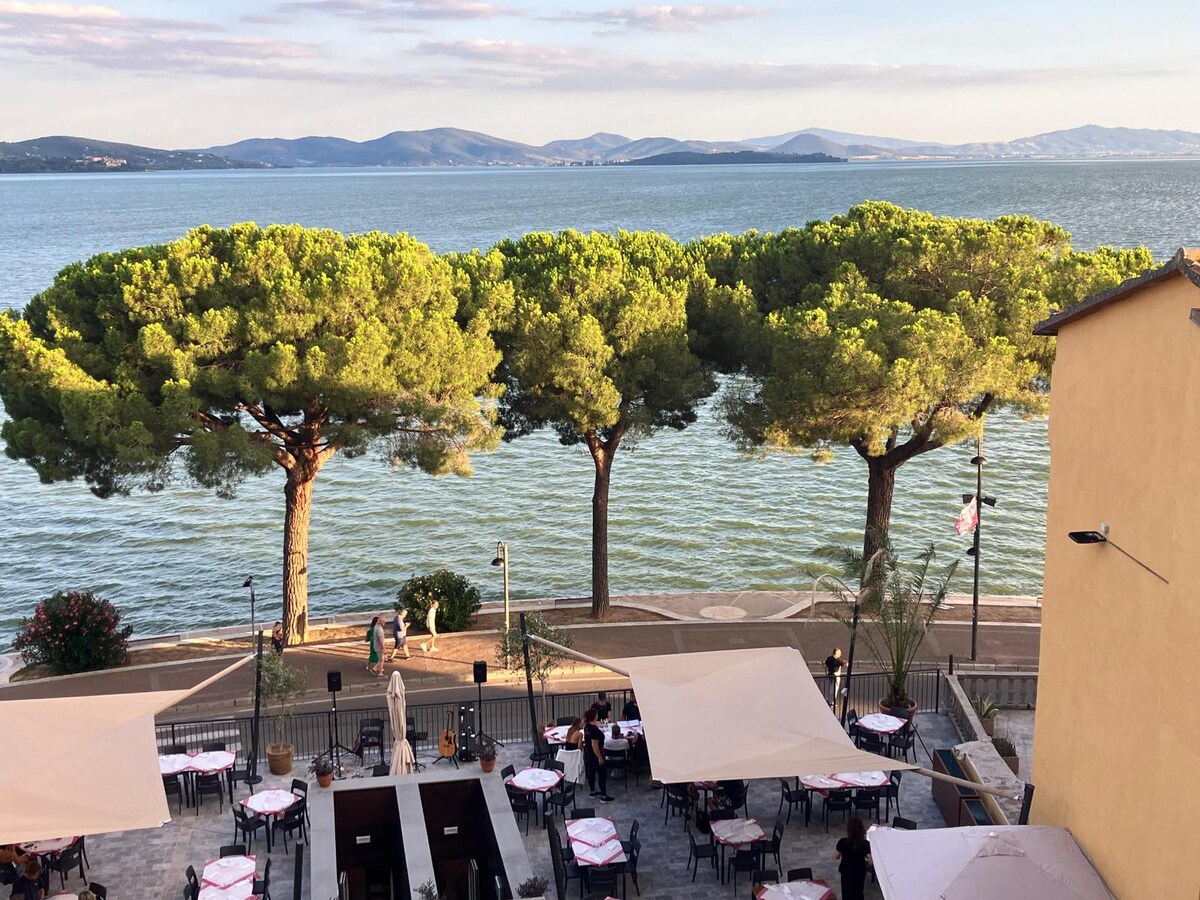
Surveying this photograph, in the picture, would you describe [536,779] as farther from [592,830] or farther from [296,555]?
[296,555]

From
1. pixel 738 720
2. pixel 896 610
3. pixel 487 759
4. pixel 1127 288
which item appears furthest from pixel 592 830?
pixel 1127 288

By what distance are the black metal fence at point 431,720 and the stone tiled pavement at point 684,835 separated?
1623 mm

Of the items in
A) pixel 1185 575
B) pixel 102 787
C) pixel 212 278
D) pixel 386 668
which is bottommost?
pixel 386 668

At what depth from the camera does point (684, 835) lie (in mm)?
17656

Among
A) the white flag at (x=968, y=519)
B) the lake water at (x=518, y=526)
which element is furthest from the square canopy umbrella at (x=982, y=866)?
the lake water at (x=518, y=526)

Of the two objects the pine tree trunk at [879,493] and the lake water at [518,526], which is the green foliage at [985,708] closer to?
the pine tree trunk at [879,493]

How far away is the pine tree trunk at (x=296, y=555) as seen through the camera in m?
28.1

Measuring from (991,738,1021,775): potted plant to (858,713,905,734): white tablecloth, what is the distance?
4.95 feet

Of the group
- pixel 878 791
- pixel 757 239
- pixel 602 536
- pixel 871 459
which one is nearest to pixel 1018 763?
pixel 878 791

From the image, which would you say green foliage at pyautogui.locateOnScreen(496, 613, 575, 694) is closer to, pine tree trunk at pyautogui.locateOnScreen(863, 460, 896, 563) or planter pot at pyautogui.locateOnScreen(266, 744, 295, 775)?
planter pot at pyautogui.locateOnScreen(266, 744, 295, 775)

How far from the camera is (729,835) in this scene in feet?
53.2

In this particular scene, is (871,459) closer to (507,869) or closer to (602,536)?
(602,536)

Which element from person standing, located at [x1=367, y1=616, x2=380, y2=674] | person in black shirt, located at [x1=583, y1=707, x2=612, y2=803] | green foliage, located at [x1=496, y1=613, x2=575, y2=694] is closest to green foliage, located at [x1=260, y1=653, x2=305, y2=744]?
person standing, located at [x1=367, y1=616, x2=380, y2=674]

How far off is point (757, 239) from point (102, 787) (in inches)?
953
